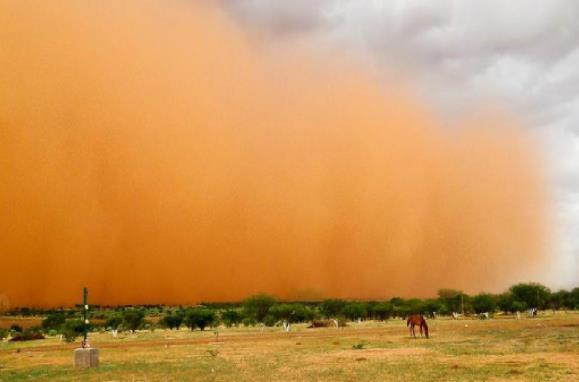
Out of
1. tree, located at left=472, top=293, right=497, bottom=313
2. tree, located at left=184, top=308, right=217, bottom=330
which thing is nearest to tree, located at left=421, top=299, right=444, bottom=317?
tree, located at left=472, top=293, right=497, bottom=313

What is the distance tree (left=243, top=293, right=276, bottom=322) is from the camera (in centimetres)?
7100

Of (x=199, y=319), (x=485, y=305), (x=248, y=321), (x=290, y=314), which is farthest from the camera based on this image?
(x=485, y=305)

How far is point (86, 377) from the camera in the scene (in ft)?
62.0

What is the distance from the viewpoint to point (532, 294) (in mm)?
81812

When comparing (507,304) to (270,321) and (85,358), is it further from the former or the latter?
(85,358)

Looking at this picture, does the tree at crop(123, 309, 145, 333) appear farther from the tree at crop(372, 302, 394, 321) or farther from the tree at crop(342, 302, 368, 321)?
the tree at crop(372, 302, 394, 321)

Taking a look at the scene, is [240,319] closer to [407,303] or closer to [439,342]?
[407,303]

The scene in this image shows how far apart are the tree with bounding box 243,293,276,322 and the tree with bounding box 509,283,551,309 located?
3476 centimetres

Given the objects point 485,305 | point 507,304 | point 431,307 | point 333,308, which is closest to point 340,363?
point 333,308

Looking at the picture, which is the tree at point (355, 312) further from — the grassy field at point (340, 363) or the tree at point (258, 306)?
the grassy field at point (340, 363)

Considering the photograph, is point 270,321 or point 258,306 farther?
point 258,306

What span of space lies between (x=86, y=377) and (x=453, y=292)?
3456 inches

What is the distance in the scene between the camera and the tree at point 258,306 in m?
71.0

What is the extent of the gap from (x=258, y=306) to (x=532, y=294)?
1529 inches
